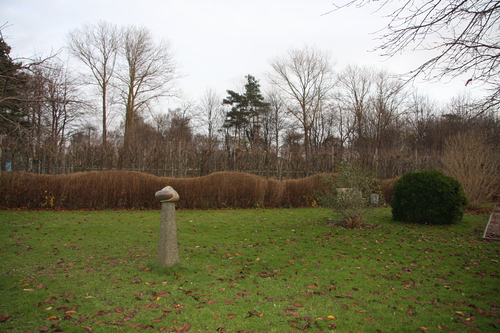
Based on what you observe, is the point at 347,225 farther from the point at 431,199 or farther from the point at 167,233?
the point at 167,233

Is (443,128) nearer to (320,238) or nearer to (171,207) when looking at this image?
(320,238)

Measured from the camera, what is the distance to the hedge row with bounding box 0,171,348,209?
11312mm

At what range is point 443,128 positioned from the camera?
32.9m

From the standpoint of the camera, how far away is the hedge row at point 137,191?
445 inches

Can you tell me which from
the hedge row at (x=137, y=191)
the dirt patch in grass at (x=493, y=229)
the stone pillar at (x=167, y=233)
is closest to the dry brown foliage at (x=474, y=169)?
the dirt patch in grass at (x=493, y=229)

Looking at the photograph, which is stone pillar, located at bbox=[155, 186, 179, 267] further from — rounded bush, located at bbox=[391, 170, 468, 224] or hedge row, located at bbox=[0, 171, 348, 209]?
rounded bush, located at bbox=[391, 170, 468, 224]

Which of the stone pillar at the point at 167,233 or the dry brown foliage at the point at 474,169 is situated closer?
the stone pillar at the point at 167,233

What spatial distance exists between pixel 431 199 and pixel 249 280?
7404 millimetres

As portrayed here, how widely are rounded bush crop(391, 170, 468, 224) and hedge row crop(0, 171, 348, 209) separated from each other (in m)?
4.65

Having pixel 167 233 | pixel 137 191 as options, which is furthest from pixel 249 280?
pixel 137 191

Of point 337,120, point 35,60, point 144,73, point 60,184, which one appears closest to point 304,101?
point 337,120

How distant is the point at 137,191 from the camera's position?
481 inches

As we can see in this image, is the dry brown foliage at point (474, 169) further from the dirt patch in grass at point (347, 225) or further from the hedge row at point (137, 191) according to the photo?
the dirt patch in grass at point (347, 225)

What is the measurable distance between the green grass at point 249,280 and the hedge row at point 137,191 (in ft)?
11.1
